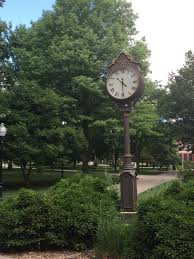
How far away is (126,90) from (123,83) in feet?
0.68

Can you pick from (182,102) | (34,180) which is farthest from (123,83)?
(182,102)

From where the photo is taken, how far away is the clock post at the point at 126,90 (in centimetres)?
1152

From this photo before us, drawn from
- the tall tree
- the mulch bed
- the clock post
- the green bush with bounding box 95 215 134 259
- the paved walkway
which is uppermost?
the tall tree

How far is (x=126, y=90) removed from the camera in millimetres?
11914

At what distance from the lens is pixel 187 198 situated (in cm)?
704

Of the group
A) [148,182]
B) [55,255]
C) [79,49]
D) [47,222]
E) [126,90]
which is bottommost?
[55,255]

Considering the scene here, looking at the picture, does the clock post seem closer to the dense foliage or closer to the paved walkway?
the paved walkway

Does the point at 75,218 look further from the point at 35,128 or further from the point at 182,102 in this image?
the point at 182,102

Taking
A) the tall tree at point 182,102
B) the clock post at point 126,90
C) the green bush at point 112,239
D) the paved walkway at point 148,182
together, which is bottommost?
the green bush at point 112,239

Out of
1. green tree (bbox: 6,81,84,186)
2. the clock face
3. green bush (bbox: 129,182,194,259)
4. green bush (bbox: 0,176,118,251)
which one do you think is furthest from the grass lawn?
green bush (bbox: 129,182,194,259)

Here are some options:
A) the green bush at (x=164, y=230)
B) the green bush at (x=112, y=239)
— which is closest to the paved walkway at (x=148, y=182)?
the green bush at (x=112, y=239)

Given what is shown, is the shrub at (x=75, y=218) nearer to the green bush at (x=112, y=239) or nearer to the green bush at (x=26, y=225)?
the green bush at (x=26, y=225)

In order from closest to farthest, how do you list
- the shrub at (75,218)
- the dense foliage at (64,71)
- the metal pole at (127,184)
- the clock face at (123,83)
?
the shrub at (75,218) → the metal pole at (127,184) → the clock face at (123,83) → the dense foliage at (64,71)

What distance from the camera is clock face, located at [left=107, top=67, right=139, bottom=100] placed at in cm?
1186
